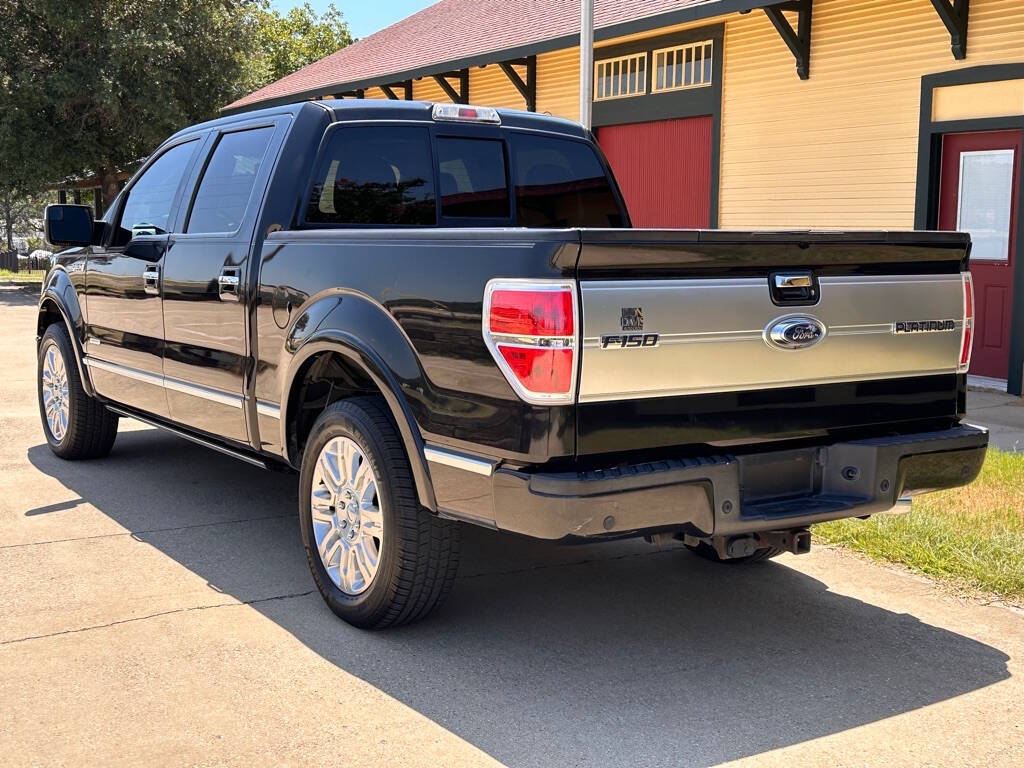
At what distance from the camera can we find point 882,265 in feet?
13.8

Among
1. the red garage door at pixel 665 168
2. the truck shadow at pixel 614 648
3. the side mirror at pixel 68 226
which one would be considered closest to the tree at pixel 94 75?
the red garage door at pixel 665 168

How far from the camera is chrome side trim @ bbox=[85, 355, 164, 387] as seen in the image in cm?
614

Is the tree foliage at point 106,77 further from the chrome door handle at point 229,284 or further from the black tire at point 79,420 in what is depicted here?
the chrome door handle at point 229,284

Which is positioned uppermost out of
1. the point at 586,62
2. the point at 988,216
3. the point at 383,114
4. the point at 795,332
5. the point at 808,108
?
the point at 586,62

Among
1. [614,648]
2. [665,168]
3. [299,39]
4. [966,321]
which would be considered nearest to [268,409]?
[614,648]

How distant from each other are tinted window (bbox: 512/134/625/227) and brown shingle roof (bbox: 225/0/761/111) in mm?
6818

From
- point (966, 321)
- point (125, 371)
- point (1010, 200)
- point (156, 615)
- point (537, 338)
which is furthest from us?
point (1010, 200)

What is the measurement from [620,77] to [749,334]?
40.8ft

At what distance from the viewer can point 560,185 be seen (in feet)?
19.7

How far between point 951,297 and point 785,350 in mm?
884

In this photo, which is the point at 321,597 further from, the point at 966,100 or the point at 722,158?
the point at 722,158

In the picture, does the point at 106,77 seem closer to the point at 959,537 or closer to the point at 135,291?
the point at 135,291

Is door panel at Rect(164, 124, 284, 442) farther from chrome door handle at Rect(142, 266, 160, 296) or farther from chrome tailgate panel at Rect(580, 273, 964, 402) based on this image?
chrome tailgate panel at Rect(580, 273, 964, 402)

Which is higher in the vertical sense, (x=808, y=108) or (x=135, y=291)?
(x=808, y=108)
